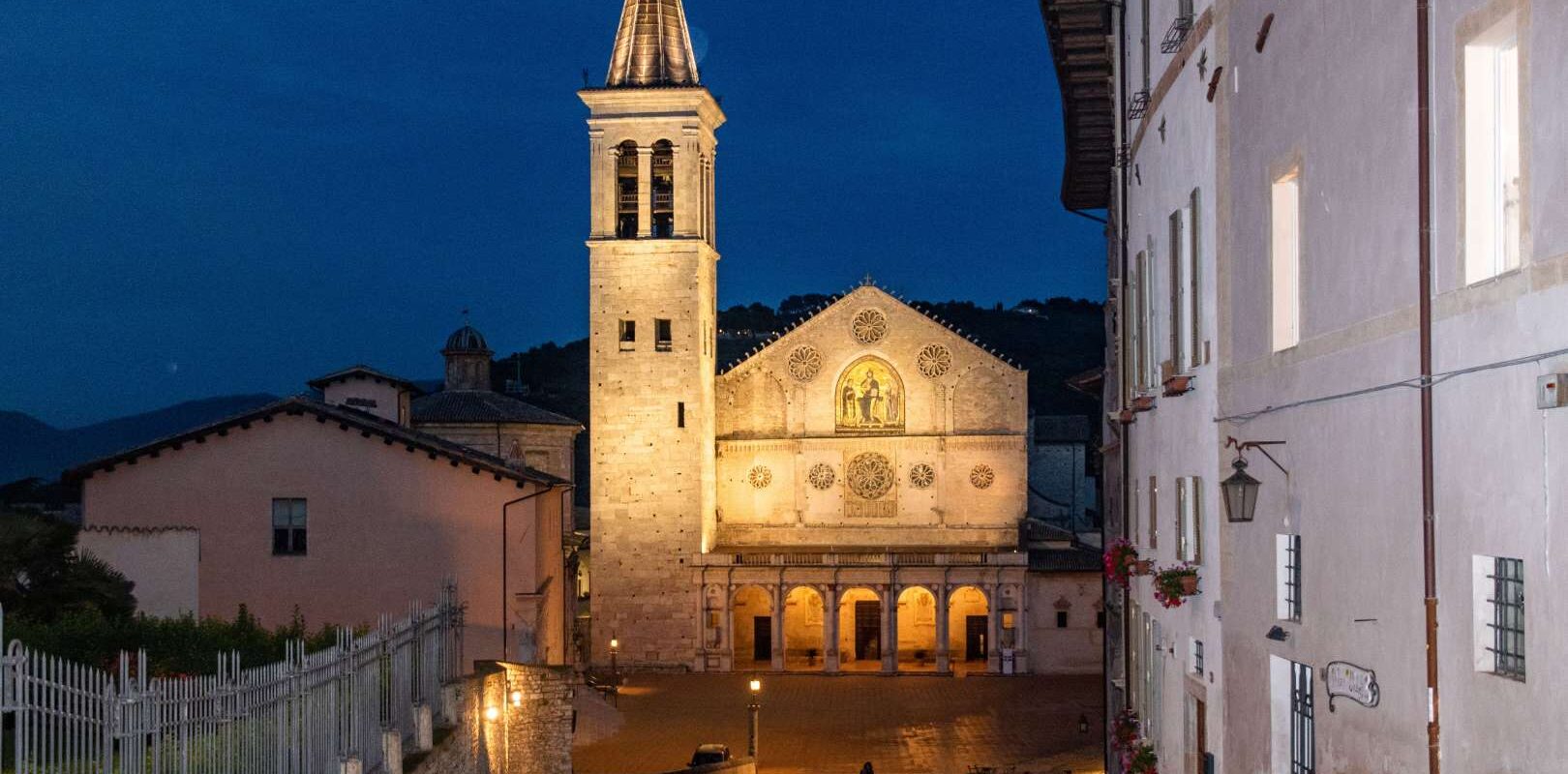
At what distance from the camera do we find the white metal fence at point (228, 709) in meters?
10.9

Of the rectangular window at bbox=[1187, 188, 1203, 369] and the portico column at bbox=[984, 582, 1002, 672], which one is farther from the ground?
the rectangular window at bbox=[1187, 188, 1203, 369]

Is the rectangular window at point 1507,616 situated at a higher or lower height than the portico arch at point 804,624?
higher

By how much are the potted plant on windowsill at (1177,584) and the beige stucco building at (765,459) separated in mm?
37228

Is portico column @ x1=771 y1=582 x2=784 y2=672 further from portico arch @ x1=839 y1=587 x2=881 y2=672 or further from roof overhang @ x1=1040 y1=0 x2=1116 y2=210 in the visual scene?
roof overhang @ x1=1040 y1=0 x2=1116 y2=210

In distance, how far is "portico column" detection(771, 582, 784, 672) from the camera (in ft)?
174

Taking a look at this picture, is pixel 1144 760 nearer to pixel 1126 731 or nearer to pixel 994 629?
pixel 1126 731

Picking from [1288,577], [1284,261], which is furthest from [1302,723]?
[1284,261]

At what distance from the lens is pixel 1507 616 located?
324 inches

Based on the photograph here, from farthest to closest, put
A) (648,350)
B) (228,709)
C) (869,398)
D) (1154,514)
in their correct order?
(869,398), (648,350), (1154,514), (228,709)

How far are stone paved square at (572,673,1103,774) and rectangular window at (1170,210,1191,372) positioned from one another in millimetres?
18484

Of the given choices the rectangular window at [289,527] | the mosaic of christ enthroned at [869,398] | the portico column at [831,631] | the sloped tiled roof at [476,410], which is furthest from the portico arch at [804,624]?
the rectangular window at [289,527]

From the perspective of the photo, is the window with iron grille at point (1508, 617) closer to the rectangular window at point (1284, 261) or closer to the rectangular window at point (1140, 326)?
the rectangular window at point (1284, 261)

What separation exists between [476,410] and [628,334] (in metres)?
8.20

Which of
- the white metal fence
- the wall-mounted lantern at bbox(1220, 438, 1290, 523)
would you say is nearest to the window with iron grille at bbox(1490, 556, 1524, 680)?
the wall-mounted lantern at bbox(1220, 438, 1290, 523)
